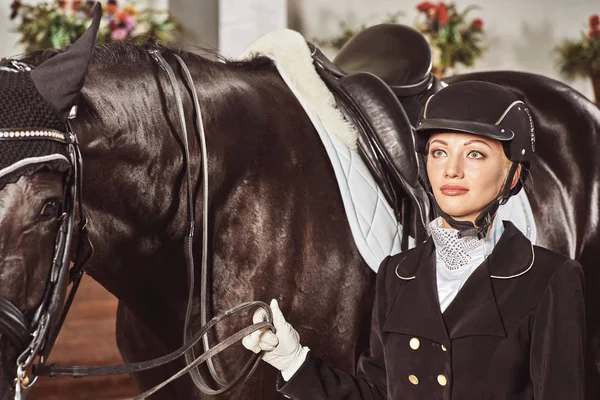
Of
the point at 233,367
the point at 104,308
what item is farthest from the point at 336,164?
the point at 104,308

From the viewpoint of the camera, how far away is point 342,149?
1.92 metres

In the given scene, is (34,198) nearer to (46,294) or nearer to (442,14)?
(46,294)

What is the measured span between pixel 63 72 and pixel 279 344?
1.79ft

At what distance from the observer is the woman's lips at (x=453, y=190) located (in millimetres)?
1245

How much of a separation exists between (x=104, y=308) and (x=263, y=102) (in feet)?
8.61

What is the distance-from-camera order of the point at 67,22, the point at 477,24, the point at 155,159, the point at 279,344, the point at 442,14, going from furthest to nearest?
the point at 477,24
the point at 442,14
the point at 67,22
the point at 155,159
the point at 279,344

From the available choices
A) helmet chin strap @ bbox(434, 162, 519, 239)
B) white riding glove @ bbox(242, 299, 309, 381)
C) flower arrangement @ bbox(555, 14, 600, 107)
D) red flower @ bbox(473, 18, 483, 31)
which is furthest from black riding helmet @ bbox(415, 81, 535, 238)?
flower arrangement @ bbox(555, 14, 600, 107)

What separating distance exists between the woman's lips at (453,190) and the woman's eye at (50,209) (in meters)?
0.60

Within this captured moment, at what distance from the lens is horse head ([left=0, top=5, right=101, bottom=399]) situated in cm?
123

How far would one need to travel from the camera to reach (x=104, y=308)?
4188 mm

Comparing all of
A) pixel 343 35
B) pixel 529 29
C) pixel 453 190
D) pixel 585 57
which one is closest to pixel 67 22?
pixel 343 35

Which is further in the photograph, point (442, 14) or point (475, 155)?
point (442, 14)

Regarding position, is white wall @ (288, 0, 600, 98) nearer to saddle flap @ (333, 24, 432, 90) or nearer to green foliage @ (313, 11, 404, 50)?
green foliage @ (313, 11, 404, 50)

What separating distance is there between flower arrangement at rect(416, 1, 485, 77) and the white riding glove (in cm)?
500
